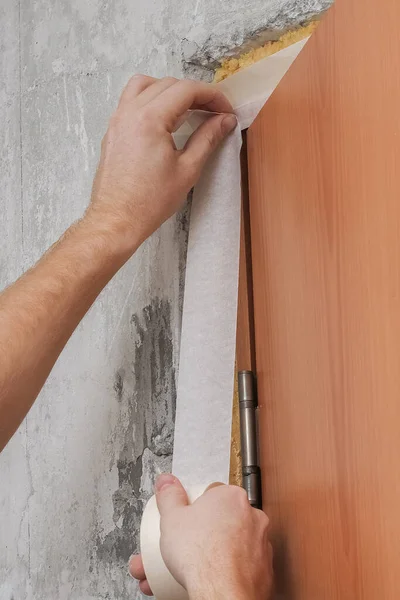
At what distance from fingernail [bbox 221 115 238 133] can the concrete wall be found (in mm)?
112

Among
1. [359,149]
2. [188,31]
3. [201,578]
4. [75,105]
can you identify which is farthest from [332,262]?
[75,105]

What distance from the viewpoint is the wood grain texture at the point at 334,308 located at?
57cm

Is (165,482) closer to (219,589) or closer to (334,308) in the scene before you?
(219,589)

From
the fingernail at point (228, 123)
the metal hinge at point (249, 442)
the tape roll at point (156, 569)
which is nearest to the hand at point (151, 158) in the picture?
the fingernail at point (228, 123)

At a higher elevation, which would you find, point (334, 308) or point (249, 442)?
point (334, 308)

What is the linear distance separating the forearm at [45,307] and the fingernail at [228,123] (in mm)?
208

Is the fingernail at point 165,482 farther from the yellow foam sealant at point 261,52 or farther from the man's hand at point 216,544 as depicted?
the yellow foam sealant at point 261,52

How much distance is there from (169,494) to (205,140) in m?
0.46

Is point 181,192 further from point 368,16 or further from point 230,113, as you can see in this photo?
point 368,16

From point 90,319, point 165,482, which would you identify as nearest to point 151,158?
point 90,319

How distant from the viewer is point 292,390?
0.85 meters

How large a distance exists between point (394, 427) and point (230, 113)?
624 millimetres

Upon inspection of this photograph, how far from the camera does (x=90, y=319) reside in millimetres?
1227


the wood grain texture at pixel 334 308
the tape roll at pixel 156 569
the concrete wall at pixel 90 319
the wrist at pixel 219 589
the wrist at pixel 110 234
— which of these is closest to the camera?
the wood grain texture at pixel 334 308
